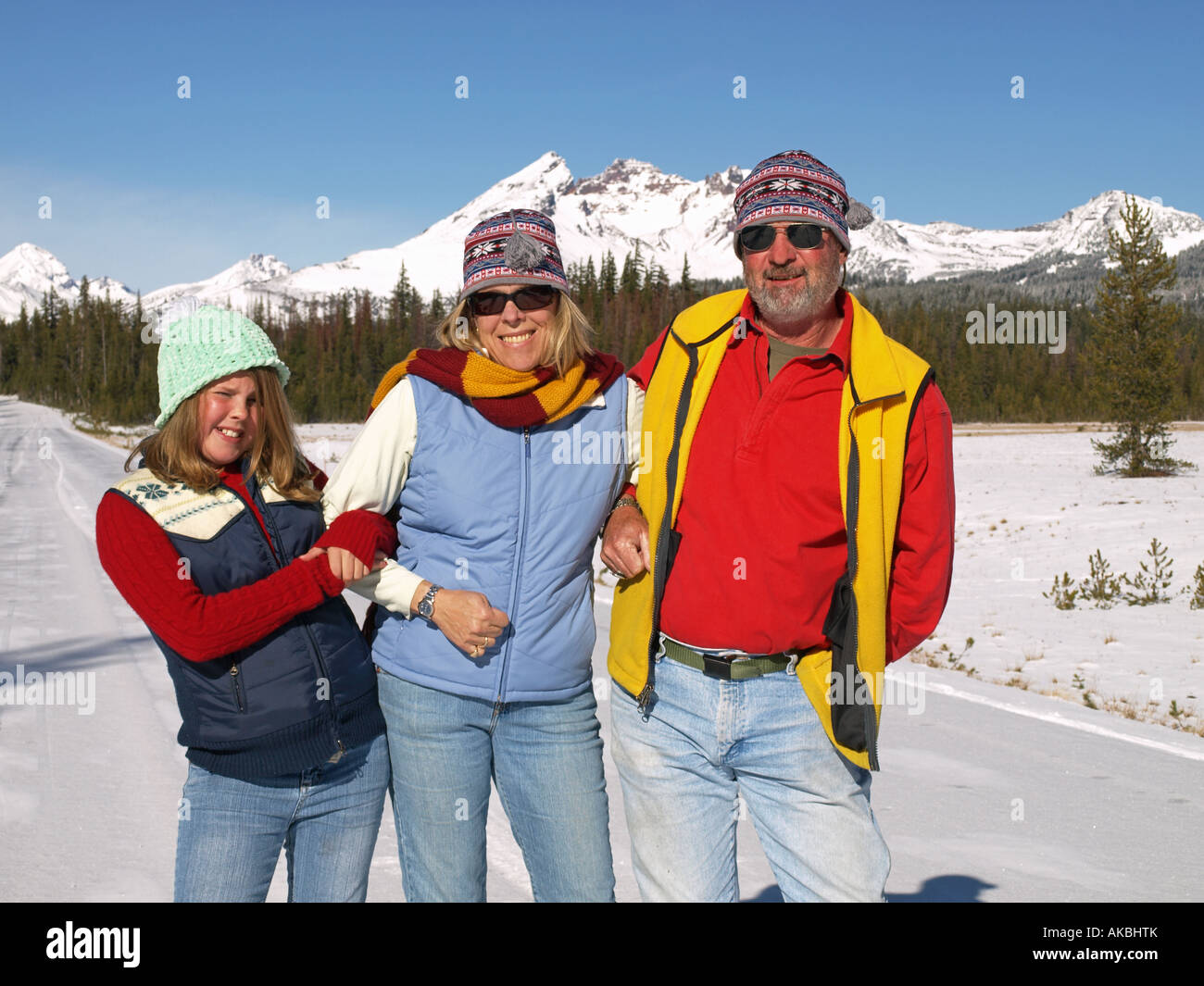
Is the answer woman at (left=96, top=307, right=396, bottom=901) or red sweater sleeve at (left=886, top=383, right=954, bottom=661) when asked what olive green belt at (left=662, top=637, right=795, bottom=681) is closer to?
red sweater sleeve at (left=886, top=383, right=954, bottom=661)

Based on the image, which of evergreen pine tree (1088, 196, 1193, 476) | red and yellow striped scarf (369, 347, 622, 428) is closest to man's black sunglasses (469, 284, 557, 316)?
red and yellow striped scarf (369, 347, 622, 428)

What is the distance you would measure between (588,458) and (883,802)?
2821 mm

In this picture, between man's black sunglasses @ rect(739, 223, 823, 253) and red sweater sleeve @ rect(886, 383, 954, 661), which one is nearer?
red sweater sleeve @ rect(886, 383, 954, 661)

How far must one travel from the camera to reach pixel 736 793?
2689 millimetres

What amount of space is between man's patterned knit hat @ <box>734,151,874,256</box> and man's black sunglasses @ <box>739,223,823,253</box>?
16 mm

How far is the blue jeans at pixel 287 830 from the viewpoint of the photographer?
2271mm

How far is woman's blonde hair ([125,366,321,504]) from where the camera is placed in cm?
233

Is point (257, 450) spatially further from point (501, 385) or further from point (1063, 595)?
point (1063, 595)

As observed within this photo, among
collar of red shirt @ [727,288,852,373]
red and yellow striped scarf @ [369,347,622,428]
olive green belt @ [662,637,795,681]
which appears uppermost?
collar of red shirt @ [727,288,852,373]

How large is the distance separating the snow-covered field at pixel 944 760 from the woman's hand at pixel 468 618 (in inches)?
44.2

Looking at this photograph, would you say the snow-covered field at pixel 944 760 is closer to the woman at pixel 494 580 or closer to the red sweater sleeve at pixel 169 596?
the woman at pixel 494 580

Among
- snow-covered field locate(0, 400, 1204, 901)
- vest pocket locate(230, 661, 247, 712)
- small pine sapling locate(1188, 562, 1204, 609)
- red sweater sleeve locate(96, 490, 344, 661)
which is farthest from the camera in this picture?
small pine sapling locate(1188, 562, 1204, 609)

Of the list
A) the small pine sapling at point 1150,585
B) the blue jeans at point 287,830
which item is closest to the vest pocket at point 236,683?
the blue jeans at point 287,830

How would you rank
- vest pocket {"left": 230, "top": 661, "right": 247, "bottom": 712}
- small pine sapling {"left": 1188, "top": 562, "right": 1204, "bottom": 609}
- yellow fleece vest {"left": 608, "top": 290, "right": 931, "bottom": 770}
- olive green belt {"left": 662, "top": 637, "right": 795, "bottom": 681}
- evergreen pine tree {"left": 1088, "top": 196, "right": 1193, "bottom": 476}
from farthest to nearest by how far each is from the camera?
evergreen pine tree {"left": 1088, "top": 196, "right": 1193, "bottom": 476} < small pine sapling {"left": 1188, "top": 562, "right": 1204, "bottom": 609} < olive green belt {"left": 662, "top": 637, "right": 795, "bottom": 681} < yellow fleece vest {"left": 608, "top": 290, "right": 931, "bottom": 770} < vest pocket {"left": 230, "top": 661, "right": 247, "bottom": 712}
